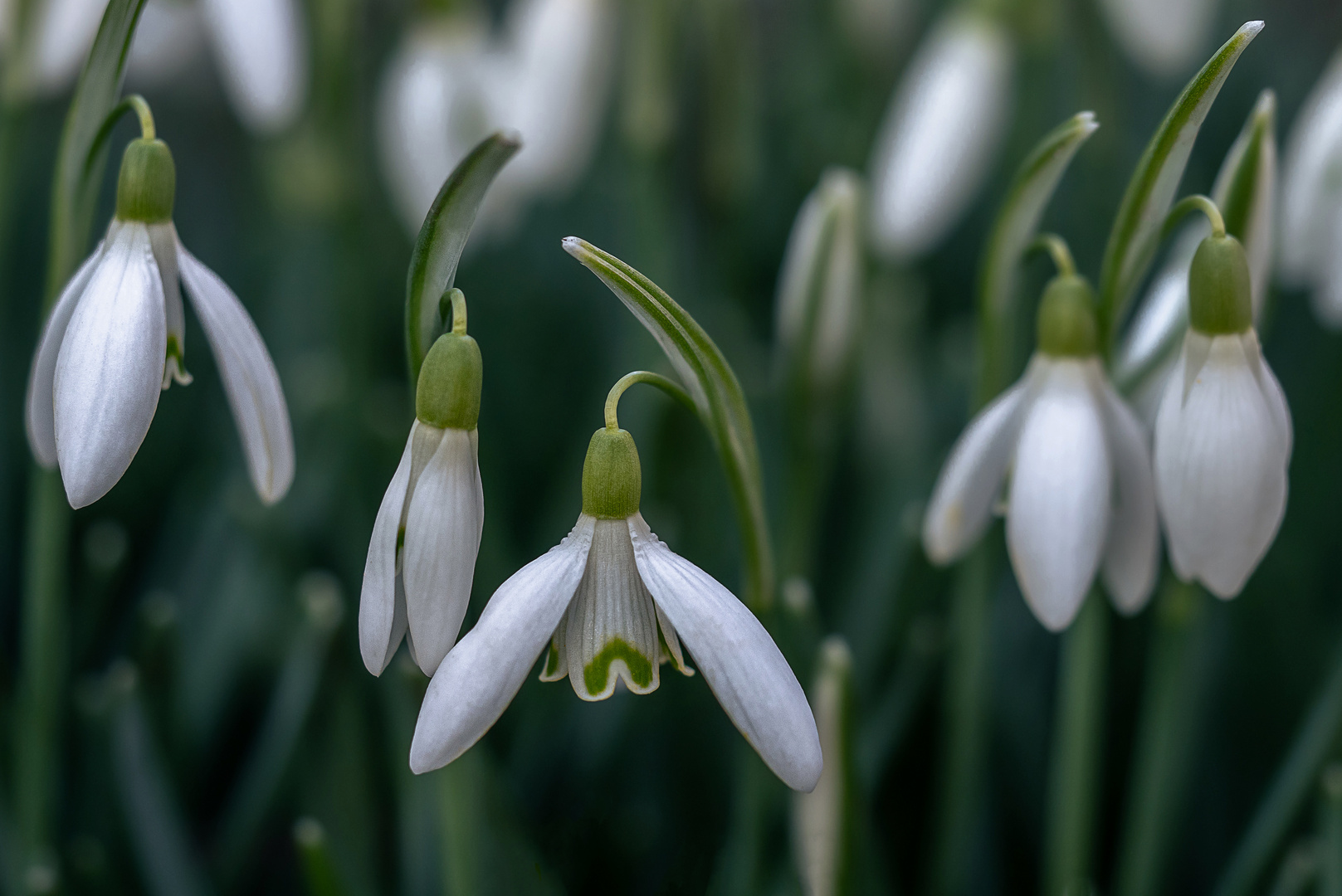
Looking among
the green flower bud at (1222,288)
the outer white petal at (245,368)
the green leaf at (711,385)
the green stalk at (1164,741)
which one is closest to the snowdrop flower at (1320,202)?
the green stalk at (1164,741)

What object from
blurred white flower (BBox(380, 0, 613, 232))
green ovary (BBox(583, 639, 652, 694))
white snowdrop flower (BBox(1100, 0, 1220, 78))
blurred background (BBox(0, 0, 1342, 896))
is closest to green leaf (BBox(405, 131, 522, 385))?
green ovary (BBox(583, 639, 652, 694))

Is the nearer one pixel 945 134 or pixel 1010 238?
pixel 1010 238

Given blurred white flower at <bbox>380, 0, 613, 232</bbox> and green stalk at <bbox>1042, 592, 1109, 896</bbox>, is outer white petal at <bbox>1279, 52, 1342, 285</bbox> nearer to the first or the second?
green stalk at <bbox>1042, 592, 1109, 896</bbox>

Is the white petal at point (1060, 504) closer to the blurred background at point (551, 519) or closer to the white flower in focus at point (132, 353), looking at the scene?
the blurred background at point (551, 519)

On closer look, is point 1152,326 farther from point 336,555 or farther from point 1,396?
point 1,396

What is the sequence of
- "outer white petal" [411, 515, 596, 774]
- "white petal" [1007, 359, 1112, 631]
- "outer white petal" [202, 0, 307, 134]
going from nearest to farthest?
"outer white petal" [411, 515, 596, 774]
"white petal" [1007, 359, 1112, 631]
"outer white petal" [202, 0, 307, 134]

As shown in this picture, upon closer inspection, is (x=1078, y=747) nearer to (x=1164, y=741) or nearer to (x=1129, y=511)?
(x=1164, y=741)

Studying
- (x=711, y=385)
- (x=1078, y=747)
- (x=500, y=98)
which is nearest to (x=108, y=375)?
(x=711, y=385)

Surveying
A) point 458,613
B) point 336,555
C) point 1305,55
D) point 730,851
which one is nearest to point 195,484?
point 336,555
